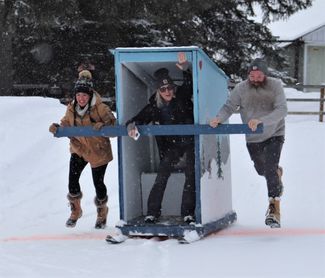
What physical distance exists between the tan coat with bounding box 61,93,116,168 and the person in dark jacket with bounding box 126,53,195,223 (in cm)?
35

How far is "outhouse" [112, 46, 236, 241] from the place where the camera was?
584 centimetres

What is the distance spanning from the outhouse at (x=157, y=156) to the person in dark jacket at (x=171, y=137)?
0.39ft

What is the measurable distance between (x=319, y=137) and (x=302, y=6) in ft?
34.4

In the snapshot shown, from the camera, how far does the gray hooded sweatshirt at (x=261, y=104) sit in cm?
606

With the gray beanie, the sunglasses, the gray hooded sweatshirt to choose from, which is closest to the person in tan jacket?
the sunglasses

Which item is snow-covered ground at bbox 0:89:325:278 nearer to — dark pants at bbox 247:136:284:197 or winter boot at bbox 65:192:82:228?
winter boot at bbox 65:192:82:228

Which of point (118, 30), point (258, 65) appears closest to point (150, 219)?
point (258, 65)

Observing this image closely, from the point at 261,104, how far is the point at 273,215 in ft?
3.57

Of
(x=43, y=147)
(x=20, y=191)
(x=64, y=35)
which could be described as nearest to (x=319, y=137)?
(x=43, y=147)

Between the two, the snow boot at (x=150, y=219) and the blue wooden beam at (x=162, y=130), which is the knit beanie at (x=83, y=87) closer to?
the blue wooden beam at (x=162, y=130)

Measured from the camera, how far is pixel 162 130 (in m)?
5.74

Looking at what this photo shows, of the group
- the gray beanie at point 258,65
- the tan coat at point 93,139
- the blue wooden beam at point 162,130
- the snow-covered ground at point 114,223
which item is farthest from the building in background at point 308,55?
the blue wooden beam at point 162,130

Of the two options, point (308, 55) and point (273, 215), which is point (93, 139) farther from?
point (308, 55)

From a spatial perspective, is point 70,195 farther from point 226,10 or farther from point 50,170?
point 226,10
